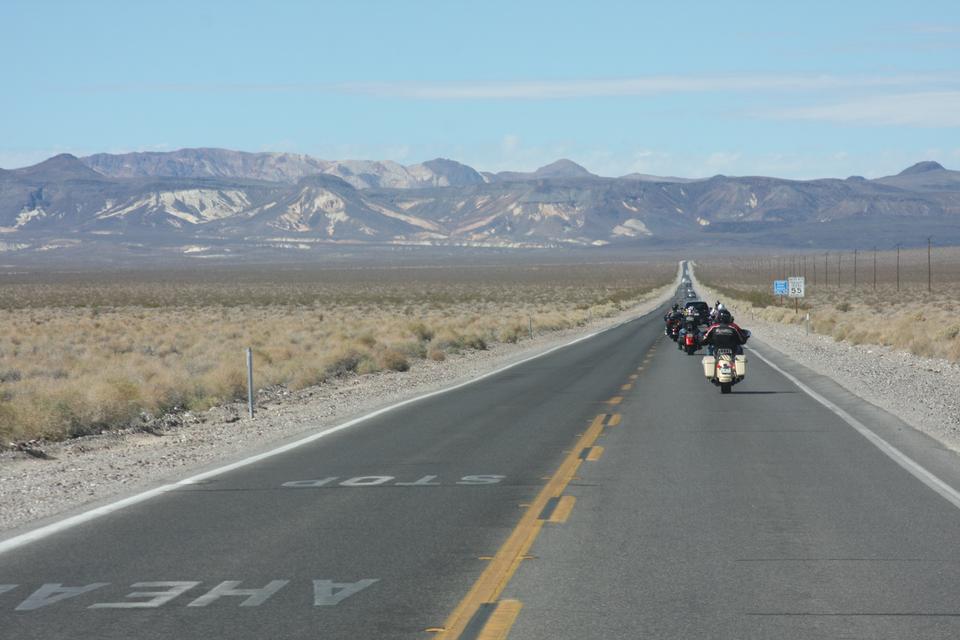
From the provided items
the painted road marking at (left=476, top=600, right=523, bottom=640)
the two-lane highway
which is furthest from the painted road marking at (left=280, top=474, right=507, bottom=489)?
the painted road marking at (left=476, top=600, right=523, bottom=640)

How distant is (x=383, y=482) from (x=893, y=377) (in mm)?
17225

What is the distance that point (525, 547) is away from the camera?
9281 mm

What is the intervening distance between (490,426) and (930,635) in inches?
437

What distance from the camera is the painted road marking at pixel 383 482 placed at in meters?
12.4

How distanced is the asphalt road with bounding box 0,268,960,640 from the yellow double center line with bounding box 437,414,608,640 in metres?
0.02

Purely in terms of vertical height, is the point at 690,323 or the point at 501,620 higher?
the point at 501,620

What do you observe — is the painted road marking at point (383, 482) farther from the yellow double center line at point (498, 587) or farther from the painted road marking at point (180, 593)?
the painted road marking at point (180, 593)

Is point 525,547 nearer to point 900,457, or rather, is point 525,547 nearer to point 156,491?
point 156,491

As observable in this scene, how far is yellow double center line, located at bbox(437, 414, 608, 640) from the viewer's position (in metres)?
7.09

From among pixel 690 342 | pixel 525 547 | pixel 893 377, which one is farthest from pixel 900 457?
pixel 690 342

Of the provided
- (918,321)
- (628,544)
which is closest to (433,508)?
(628,544)

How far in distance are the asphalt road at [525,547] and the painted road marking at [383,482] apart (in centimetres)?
6

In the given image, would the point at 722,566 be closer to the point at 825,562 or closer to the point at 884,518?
the point at 825,562

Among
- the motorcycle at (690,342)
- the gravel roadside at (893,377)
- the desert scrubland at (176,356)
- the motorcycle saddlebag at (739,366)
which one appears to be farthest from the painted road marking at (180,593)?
the motorcycle at (690,342)
